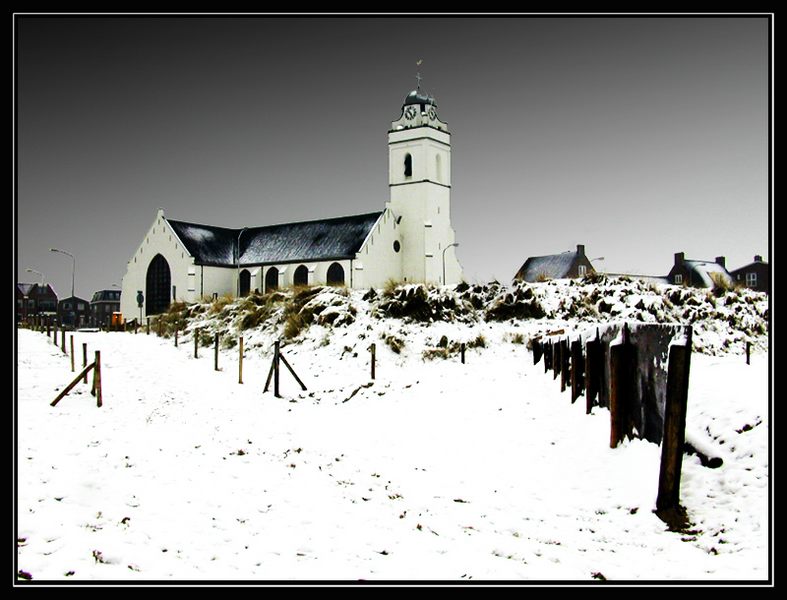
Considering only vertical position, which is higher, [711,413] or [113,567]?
[711,413]

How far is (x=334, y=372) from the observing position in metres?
25.1

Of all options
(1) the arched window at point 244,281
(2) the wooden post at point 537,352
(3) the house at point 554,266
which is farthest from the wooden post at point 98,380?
(3) the house at point 554,266

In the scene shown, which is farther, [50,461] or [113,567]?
[50,461]

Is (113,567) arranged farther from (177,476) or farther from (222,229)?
(222,229)

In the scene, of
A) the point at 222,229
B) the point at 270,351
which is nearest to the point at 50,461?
the point at 270,351

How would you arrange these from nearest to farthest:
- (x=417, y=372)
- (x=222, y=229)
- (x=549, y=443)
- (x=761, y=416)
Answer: (x=761, y=416)
(x=549, y=443)
(x=417, y=372)
(x=222, y=229)

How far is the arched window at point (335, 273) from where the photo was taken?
2431 inches

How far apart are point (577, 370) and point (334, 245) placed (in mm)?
49647

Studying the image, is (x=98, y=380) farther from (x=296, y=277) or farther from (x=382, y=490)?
(x=296, y=277)

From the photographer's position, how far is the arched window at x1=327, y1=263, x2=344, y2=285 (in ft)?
203

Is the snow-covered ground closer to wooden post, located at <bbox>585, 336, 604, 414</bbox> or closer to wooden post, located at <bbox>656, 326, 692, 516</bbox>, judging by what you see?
wooden post, located at <bbox>656, 326, 692, 516</bbox>

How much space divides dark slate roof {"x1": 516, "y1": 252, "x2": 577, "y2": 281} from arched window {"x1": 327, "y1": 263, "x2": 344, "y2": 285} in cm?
1802

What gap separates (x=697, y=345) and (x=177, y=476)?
22.7 meters
